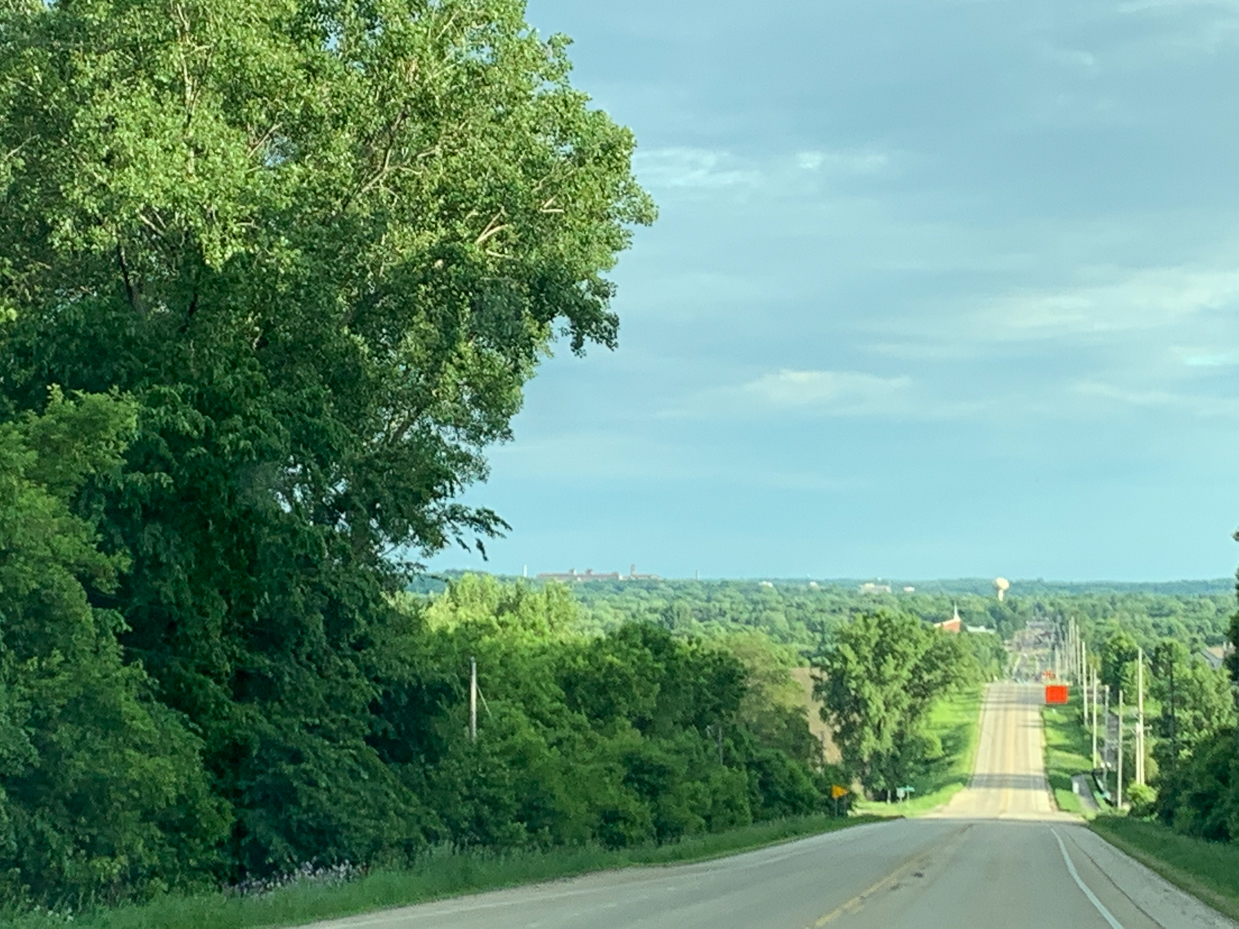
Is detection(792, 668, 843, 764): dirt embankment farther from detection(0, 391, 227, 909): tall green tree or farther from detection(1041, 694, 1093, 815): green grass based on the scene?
detection(0, 391, 227, 909): tall green tree

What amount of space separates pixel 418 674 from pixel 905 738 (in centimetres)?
11259

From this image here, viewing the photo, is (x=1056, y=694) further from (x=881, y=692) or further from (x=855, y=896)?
(x=855, y=896)

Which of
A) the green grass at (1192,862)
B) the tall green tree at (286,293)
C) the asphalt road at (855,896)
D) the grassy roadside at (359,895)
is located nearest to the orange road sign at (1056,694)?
the green grass at (1192,862)

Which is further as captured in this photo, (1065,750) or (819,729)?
(819,729)

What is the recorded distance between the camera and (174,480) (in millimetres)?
23031

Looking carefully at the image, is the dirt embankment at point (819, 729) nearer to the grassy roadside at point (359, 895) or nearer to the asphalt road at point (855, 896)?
the asphalt road at point (855, 896)

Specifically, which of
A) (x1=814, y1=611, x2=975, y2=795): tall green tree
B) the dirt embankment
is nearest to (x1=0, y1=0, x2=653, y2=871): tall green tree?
the dirt embankment

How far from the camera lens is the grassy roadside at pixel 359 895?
1638cm

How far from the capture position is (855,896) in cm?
2303

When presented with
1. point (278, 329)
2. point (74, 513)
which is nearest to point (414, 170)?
point (278, 329)

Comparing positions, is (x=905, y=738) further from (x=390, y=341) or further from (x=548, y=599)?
(x=390, y=341)

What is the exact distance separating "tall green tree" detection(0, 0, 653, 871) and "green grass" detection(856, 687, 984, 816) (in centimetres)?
8023

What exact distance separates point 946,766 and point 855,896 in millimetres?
126448

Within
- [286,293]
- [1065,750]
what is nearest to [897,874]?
[286,293]
